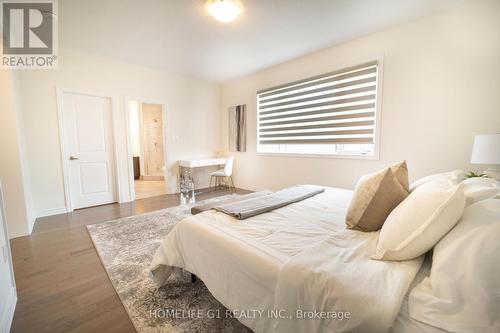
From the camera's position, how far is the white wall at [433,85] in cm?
223

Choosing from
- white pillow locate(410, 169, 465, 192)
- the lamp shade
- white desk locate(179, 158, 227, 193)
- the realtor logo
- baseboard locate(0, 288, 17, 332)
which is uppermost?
the realtor logo

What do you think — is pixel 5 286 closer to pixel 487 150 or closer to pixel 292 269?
pixel 292 269

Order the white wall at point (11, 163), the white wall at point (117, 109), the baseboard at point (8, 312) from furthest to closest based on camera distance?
the white wall at point (117, 109) < the white wall at point (11, 163) < the baseboard at point (8, 312)

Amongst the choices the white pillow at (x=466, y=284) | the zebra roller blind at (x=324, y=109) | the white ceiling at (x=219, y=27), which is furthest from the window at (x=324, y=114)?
the white pillow at (x=466, y=284)

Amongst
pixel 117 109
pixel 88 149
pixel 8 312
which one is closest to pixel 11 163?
pixel 88 149

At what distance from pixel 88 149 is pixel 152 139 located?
2904 mm

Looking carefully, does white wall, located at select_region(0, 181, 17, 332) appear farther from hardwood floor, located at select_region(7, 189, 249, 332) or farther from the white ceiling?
the white ceiling

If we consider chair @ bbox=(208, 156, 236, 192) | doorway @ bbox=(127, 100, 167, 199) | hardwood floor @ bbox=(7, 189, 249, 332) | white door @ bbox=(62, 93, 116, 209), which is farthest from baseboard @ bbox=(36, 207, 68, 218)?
doorway @ bbox=(127, 100, 167, 199)

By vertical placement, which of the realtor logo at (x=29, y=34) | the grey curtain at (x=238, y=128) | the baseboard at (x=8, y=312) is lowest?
the baseboard at (x=8, y=312)

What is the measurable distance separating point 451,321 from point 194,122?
5.10 meters

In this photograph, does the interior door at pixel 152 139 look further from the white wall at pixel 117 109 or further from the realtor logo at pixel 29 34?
the realtor logo at pixel 29 34

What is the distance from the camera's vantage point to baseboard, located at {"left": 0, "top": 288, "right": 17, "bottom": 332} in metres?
1.24

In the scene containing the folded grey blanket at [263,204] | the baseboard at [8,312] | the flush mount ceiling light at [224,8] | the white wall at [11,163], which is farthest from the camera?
the white wall at [11,163]

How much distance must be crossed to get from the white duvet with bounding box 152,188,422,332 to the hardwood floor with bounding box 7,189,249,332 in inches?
16.5
